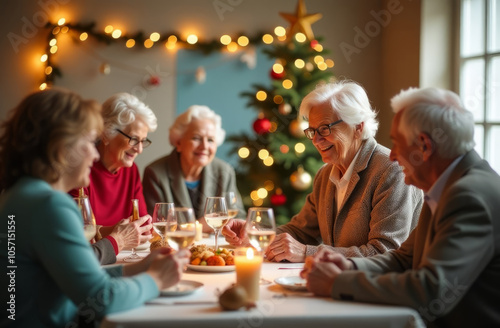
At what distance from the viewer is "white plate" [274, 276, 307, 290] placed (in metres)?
1.77

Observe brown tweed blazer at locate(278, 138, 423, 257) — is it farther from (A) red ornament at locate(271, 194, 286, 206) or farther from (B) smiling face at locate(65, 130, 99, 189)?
(A) red ornament at locate(271, 194, 286, 206)

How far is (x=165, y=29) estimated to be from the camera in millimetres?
5469

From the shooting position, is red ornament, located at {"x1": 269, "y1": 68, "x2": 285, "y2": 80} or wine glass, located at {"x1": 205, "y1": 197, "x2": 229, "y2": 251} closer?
wine glass, located at {"x1": 205, "y1": 197, "x2": 229, "y2": 251}

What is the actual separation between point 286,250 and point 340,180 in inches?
22.2

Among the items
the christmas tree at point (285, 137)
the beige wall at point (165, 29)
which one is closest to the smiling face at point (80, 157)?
the christmas tree at point (285, 137)

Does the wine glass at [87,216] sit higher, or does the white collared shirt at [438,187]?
the white collared shirt at [438,187]

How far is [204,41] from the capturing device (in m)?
5.52

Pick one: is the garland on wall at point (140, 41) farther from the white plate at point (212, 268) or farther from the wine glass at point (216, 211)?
the white plate at point (212, 268)

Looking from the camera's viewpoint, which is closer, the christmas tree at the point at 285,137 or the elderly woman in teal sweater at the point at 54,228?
the elderly woman in teal sweater at the point at 54,228

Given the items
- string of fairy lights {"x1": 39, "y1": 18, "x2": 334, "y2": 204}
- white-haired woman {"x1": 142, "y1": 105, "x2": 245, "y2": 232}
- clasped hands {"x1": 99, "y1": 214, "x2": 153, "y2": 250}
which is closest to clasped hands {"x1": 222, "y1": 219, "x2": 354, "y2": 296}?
clasped hands {"x1": 99, "y1": 214, "x2": 153, "y2": 250}

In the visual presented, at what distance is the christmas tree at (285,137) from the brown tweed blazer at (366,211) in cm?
177

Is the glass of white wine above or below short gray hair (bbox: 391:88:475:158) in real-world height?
below

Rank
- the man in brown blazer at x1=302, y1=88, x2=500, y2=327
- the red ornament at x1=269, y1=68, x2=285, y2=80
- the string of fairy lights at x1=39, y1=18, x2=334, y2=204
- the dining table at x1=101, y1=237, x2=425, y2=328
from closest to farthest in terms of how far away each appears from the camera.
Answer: the dining table at x1=101, y1=237, x2=425, y2=328 → the man in brown blazer at x1=302, y1=88, x2=500, y2=327 → the red ornament at x1=269, y1=68, x2=285, y2=80 → the string of fairy lights at x1=39, y1=18, x2=334, y2=204

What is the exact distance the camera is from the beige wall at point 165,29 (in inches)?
211
